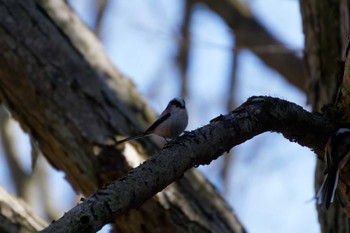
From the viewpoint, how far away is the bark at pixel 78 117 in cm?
302

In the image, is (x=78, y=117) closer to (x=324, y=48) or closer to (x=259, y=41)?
(x=324, y=48)

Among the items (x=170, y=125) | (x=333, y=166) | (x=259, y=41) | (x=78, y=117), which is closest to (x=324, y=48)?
(x=170, y=125)

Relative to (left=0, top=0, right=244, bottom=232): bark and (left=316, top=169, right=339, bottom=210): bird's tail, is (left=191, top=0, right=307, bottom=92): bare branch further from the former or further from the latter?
(left=316, top=169, right=339, bottom=210): bird's tail

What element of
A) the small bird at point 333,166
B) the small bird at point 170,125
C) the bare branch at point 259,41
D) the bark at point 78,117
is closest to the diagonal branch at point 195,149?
the small bird at point 333,166

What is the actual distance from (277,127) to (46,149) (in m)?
1.22

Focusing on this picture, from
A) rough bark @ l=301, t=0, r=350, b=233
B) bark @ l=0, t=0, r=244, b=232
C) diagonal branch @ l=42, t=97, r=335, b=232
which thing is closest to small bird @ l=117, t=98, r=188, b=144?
bark @ l=0, t=0, r=244, b=232

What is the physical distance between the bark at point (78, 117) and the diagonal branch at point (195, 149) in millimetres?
781

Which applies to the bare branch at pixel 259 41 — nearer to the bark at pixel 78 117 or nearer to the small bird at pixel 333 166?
the bark at pixel 78 117

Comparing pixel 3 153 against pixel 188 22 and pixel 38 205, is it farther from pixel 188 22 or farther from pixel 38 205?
pixel 188 22

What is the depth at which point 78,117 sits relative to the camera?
308 centimetres

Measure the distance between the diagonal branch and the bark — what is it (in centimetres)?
78

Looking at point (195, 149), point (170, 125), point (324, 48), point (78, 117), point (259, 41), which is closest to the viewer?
point (195, 149)

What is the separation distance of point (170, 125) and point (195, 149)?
0.72 m

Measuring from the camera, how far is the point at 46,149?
10.5 ft
